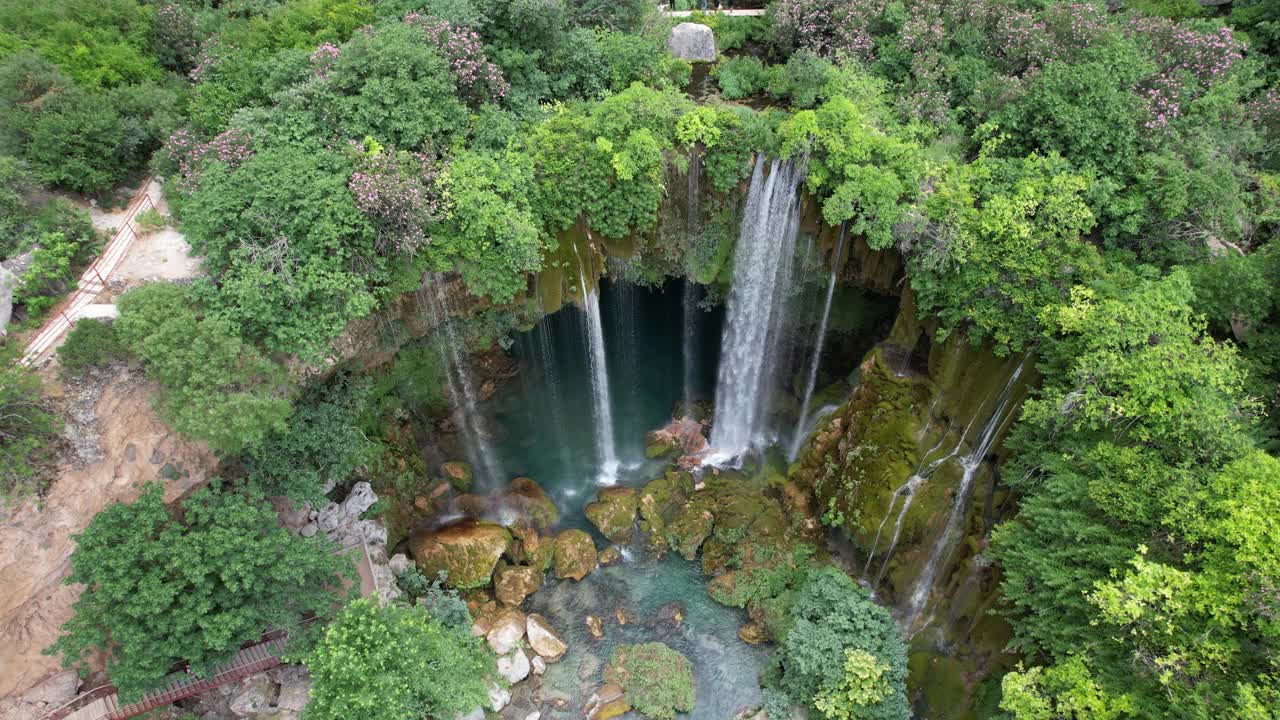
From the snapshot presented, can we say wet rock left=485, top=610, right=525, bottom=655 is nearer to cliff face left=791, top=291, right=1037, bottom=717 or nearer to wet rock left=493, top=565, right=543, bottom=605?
wet rock left=493, top=565, right=543, bottom=605

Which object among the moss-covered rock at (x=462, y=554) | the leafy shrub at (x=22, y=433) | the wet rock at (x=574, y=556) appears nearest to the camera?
the leafy shrub at (x=22, y=433)

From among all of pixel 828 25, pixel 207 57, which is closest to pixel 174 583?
pixel 207 57

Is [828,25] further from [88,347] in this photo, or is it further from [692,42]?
[88,347]

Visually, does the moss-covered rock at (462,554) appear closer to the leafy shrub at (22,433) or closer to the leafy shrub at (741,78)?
the leafy shrub at (22,433)

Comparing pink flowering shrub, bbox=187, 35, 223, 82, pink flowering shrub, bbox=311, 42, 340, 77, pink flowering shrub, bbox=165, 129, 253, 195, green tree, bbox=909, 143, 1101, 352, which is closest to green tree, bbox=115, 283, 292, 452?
pink flowering shrub, bbox=165, 129, 253, 195

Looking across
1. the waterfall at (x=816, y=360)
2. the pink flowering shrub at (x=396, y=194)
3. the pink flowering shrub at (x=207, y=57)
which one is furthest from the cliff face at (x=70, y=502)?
the waterfall at (x=816, y=360)
